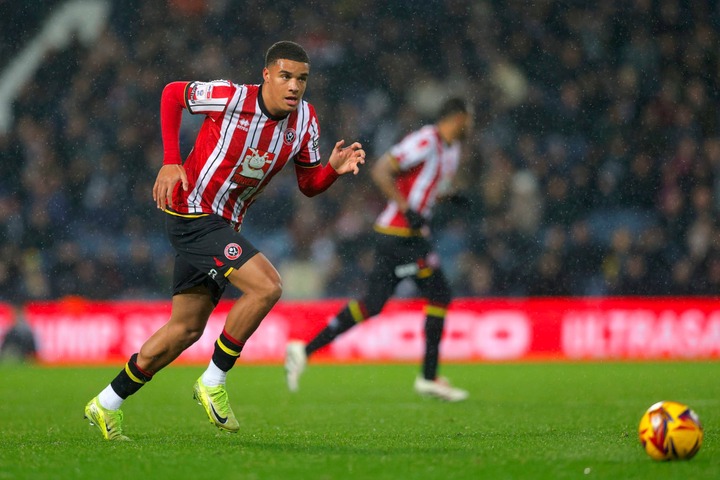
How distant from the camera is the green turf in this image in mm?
4316

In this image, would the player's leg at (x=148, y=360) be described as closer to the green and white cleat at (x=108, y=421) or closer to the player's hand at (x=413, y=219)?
the green and white cleat at (x=108, y=421)

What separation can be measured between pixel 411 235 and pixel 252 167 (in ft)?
10.1

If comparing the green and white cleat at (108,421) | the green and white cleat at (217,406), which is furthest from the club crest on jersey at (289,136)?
the green and white cleat at (108,421)

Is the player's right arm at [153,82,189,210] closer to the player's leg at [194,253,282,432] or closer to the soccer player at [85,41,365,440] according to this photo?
the soccer player at [85,41,365,440]

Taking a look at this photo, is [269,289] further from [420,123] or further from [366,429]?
[420,123]

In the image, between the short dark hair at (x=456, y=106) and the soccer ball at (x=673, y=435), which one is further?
the short dark hair at (x=456, y=106)

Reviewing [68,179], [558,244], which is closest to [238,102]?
[558,244]

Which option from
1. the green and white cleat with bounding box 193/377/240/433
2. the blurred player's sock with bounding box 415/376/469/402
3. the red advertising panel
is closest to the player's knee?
the green and white cleat with bounding box 193/377/240/433

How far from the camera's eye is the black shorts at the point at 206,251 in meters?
5.40

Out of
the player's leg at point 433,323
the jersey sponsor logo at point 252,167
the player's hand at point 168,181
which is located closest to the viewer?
the player's hand at point 168,181

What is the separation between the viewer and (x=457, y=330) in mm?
13258

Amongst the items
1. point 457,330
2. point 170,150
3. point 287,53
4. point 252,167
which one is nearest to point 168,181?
point 170,150

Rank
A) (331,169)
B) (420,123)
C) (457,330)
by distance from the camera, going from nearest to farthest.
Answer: (331,169), (457,330), (420,123)

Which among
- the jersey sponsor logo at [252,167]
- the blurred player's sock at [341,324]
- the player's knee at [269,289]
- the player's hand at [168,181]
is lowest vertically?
the blurred player's sock at [341,324]
